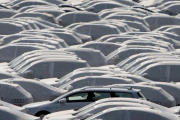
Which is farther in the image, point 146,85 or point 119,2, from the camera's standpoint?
point 119,2

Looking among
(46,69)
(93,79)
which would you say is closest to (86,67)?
(46,69)

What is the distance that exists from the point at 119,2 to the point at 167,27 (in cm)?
1177

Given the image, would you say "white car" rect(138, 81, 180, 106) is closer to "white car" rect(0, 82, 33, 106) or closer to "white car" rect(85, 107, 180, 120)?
"white car" rect(0, 82, 33, 106)

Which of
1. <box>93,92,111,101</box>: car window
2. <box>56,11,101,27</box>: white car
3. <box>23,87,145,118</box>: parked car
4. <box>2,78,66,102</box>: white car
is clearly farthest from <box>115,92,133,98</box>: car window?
<box>56,11,101,27</box>: white car

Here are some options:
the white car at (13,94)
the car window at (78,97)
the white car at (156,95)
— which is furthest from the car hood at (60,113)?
the white car at (156,95)

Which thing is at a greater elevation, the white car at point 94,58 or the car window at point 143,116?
the white car at point 94,58

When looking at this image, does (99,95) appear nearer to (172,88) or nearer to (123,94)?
(123,94)

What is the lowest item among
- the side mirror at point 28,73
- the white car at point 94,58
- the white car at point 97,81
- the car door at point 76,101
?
the car door at point 76,101

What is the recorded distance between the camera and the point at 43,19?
36656mm

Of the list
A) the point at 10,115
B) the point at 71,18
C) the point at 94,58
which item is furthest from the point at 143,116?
the point at 71,18

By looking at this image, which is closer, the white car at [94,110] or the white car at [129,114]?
the white car at [129,114]

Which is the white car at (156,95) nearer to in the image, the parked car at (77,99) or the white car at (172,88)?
the white car at (172,88)

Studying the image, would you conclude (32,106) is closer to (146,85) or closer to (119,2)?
(146,85)

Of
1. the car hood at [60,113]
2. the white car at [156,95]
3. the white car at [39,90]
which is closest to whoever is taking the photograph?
the car hood at [60,113]
